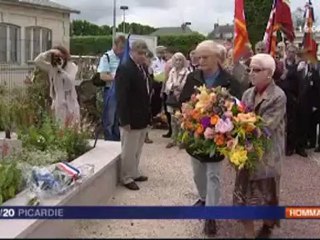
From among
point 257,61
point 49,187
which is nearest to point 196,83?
point 257,61

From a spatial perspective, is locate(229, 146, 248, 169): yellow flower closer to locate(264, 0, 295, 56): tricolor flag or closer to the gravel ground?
the gravel ground

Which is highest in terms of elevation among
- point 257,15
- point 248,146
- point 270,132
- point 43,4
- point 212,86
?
point 257,15

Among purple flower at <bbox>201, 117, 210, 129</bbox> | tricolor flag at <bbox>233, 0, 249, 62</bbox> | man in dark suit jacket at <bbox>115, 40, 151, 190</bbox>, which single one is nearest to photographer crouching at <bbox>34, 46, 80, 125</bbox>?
man in dark suit jacket at <bbox>115, 40, 151, 190</bbox>

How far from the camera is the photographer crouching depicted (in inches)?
327

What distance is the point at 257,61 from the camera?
530 centimetres

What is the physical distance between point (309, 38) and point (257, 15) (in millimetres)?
27198

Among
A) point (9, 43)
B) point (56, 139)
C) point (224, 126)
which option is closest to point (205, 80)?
point (224, 126)

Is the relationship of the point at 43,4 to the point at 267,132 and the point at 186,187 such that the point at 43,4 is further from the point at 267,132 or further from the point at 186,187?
the point at 267,132

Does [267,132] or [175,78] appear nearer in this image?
[267,132]

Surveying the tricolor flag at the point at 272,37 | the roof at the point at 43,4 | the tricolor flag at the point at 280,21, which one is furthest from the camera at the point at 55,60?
the roof at the point at 43,4

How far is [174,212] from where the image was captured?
2.98 meters

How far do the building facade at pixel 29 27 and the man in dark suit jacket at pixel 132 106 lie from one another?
16.2 meters

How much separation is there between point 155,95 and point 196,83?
7.55m

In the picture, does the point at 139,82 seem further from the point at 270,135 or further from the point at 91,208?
the point at 91,208
